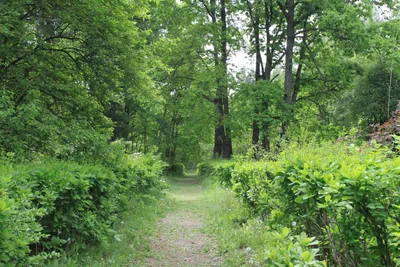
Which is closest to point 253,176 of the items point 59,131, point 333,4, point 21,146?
point 59,131

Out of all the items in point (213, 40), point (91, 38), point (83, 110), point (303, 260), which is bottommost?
point (303, 260)

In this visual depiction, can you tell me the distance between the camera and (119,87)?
840 centimetres

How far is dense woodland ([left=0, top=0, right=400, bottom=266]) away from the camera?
2.95 m

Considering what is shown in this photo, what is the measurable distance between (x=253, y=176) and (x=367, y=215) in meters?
4.47

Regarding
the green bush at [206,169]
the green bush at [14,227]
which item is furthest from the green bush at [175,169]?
the green bush at [14,227]

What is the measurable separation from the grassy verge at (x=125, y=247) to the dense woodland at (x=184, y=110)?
207mm

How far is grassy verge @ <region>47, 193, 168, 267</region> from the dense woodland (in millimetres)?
207

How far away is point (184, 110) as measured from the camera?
22.5 m

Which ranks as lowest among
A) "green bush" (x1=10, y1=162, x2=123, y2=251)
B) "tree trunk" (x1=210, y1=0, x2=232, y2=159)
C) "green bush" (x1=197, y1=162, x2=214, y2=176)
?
"green bush" (x1=197, y1=162, x2=214, y2=176)

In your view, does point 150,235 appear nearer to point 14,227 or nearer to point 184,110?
point 14,227

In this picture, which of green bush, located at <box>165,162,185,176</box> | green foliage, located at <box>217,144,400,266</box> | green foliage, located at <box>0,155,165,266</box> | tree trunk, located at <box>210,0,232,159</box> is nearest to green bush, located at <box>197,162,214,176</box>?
tree trunk, located at <box>210,0,232,159</box>

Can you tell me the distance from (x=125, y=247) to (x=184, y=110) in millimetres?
16967

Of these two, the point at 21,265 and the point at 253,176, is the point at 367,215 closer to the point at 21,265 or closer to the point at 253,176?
the point at 21,265

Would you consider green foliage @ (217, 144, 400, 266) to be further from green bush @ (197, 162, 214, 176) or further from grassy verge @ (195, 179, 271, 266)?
green bush @ (197, 162, 214, 176)
